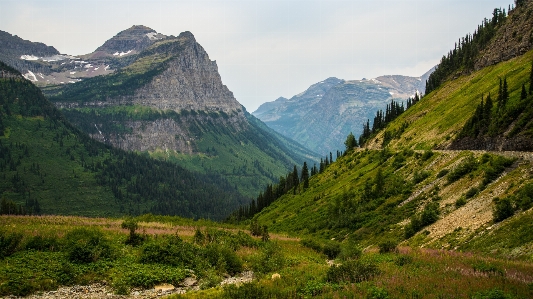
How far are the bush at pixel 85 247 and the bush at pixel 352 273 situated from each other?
1624cm

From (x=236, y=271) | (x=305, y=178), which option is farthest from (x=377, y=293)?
(x=305, y=178)

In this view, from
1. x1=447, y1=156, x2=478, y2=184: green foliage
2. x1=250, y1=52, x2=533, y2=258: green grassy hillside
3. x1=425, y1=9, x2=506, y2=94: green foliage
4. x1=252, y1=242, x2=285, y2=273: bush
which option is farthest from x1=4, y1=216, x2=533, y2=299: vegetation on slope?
x1=425, y1=9, x2=506, y2=94: green foliage

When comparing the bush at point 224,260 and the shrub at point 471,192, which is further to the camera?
the shrub at point 471,192

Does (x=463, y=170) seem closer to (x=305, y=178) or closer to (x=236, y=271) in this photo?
(x=236, y=271)

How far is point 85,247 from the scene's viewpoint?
930 inches

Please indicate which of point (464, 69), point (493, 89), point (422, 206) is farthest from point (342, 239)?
point (464, 69)

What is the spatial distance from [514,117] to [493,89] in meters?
32.6

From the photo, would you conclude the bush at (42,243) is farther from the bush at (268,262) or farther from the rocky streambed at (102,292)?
the bush at (268,262)

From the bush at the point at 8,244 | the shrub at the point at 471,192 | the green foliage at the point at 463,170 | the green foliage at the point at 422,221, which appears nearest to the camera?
the bush at the point at 8,244

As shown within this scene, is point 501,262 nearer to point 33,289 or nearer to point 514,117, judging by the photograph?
point 33,289

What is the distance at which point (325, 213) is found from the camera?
69.9 metres

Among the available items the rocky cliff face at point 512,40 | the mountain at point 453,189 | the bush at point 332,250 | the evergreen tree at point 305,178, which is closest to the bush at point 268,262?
the bush at point 332,250

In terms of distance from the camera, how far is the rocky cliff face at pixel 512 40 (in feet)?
324

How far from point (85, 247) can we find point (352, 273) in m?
18.3
